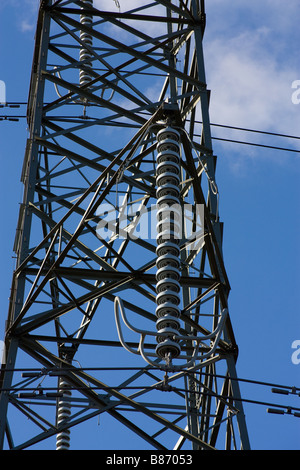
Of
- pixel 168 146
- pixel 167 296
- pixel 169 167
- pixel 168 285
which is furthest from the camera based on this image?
pixel 168 146

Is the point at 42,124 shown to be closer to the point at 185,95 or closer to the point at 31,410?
the point at 185,95

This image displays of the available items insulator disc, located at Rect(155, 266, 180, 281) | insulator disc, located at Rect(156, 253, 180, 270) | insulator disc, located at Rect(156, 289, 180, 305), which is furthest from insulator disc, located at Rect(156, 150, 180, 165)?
insulator disc, located at Rect(156, 289, 180, 305)

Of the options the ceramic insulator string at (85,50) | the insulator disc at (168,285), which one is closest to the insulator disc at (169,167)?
the insulator disc at (168,285)

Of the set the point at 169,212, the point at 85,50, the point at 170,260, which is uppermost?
the point at 85,50

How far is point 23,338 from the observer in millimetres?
19531

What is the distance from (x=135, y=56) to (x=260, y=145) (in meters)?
5.41

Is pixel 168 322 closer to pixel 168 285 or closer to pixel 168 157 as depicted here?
pixel 168 285

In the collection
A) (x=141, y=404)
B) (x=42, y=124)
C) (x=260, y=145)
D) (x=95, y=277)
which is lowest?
(x=141, y=404)

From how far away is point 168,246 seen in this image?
57.8ft

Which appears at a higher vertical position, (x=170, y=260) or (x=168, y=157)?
(x=168, y=157)

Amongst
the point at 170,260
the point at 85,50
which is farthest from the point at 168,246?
the point at 85,50
